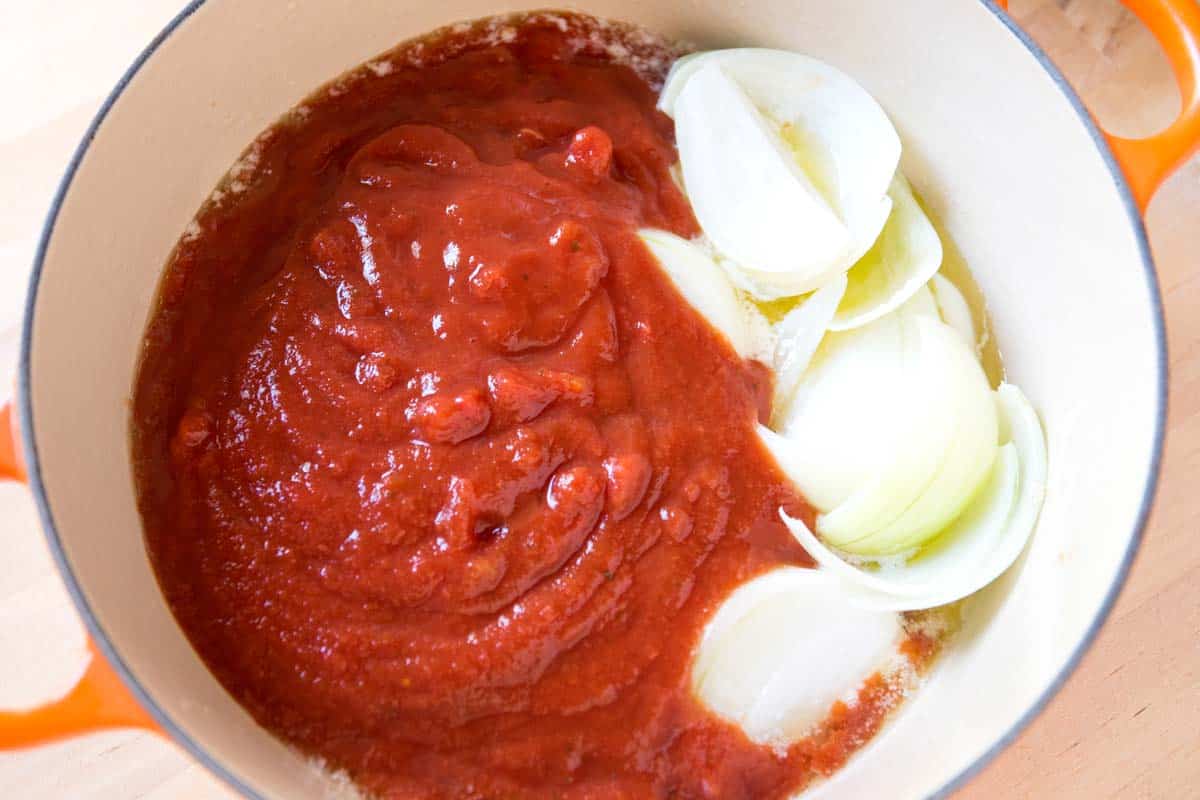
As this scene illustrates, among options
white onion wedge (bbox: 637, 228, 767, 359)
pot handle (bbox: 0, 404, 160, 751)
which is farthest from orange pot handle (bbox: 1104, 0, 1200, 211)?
pot handle (bbox: 0, 404, 160, 751)

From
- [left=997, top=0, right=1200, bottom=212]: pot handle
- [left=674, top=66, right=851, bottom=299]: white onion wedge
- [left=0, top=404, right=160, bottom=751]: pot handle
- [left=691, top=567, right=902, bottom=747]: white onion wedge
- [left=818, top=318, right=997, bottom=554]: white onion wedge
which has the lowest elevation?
[left=691, top=567, right=902, bottom=747]: white onion wedge

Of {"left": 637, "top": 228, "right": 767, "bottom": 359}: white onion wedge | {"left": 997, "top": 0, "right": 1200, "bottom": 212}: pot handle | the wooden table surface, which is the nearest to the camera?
{"left": 997, "top": 0, "right": 1200, "bottom": 212}: pot handle

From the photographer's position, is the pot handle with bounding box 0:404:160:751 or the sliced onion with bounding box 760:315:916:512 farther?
the sliced onion with bounding box 760:315:916:512

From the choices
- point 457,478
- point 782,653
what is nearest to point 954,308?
point 782,653

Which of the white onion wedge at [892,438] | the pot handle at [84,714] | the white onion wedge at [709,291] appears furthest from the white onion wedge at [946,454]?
the pot handle at [84,714]

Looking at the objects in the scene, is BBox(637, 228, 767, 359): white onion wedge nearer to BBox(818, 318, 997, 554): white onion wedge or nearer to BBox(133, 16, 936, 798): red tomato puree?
BBox(133, 16, 936, 798): red tomato puree

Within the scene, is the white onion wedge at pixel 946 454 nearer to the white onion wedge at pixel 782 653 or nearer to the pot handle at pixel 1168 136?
the white onion wedge at pixel 782 653
